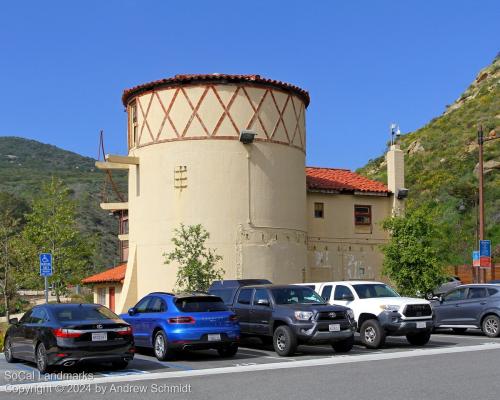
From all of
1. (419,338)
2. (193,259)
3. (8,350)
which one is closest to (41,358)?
(8,350)

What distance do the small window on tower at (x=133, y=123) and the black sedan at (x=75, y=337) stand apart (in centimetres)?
1810

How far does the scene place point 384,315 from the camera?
18.8 meters

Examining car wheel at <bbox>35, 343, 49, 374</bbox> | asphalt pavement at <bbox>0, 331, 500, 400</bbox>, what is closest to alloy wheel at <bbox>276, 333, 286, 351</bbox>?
asphalt pavement at <bbox>0, 331, 500, 400</bbox>

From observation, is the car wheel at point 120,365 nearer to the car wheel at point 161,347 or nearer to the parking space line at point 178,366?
the parking space line at point 178,366

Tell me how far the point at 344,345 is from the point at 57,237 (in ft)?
71.8

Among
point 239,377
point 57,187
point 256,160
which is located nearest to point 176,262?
point 256,160

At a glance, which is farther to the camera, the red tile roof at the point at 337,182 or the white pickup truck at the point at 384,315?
the red tile roof at the point at 337,182

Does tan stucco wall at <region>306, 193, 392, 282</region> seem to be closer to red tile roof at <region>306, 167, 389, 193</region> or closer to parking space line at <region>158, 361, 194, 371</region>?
red tile roof at <region>306, 167, 389, 193</region>

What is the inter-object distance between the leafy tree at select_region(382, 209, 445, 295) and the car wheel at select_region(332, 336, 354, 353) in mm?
10948

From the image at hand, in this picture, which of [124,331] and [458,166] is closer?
[124,331]

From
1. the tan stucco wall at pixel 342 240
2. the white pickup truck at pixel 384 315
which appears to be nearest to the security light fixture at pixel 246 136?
the tan stucco wall at pixel 342 240

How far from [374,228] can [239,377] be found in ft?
79.3

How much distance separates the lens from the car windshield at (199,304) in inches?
666

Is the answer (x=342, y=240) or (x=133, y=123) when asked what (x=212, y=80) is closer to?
(x=133, y=123)
